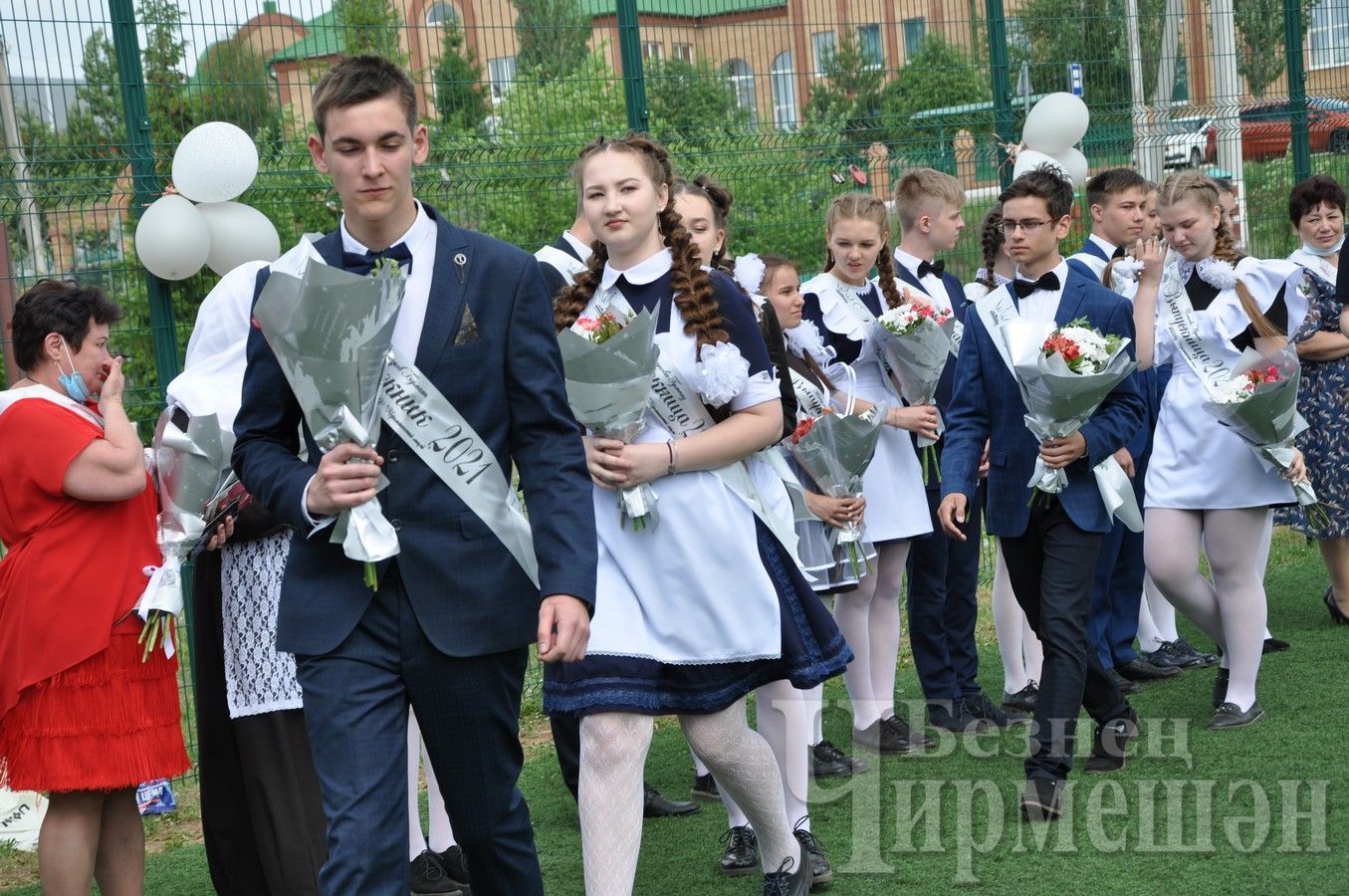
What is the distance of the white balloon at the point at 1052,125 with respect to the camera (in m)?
8.83

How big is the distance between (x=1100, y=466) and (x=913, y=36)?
13.4 ft

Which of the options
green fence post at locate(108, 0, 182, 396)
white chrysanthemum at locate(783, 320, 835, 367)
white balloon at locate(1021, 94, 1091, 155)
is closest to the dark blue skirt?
white chrysanthemum at locate(783, 320, 835, 367)

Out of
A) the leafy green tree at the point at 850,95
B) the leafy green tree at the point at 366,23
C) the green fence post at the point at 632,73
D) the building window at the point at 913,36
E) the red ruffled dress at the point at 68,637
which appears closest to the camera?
the red ruffled dress at the point at 68,637

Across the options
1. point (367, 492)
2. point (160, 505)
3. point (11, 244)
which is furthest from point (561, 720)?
point (11, 244)

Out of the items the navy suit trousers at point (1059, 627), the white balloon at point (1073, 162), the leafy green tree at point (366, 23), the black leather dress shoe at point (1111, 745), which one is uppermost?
the leafy green tree at point (366, 23)

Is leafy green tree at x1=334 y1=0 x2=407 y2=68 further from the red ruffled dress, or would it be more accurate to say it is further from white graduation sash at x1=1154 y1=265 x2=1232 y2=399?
white graduation sash at x1=1154 y1=265 x2=1232 y2=399

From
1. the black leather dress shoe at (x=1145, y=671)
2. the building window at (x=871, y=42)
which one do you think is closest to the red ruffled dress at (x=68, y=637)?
the black leather dress shoe at (x=1145, y=671)

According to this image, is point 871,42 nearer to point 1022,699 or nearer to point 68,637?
point 1022,699

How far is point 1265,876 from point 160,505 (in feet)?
10.6

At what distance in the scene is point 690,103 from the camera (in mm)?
7684

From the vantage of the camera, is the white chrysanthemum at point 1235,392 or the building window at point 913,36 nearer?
the white chrysanthemum at point 1235,392

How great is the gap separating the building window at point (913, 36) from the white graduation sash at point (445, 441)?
234 inches

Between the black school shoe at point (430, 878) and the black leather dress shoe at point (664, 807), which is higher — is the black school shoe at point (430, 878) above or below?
above

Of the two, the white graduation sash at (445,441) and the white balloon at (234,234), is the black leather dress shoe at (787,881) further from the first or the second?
the white balloon at (234,234)
